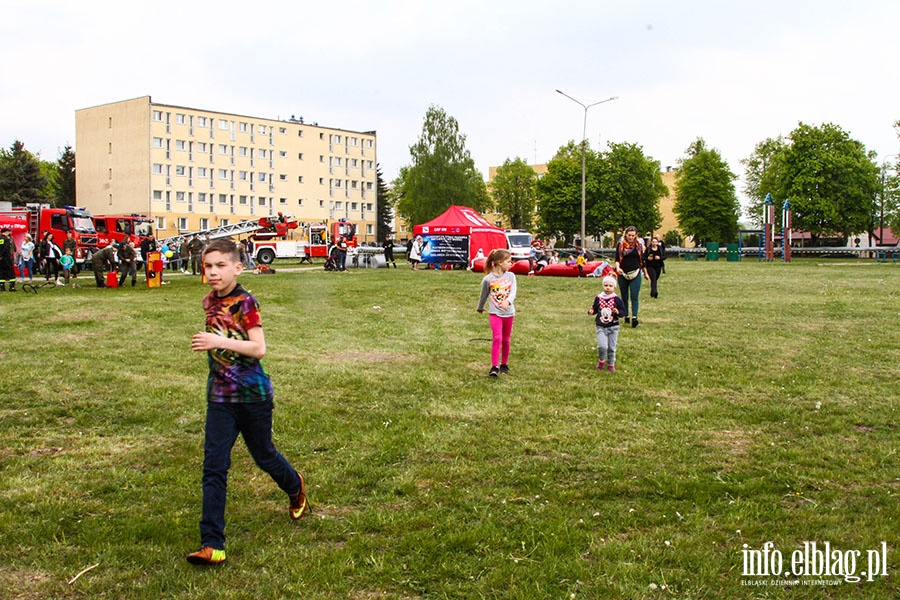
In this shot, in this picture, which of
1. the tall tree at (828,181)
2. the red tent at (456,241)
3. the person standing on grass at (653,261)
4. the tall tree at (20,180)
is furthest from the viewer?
the tall tree at (20,180)

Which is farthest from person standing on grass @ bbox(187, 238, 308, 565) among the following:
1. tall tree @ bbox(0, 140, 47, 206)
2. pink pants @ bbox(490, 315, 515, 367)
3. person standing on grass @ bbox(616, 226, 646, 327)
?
tall tree @ bbox(0, 140, 47, 206)

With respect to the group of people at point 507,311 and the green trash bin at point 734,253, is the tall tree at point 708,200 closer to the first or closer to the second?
the green trash bin at point 734,253

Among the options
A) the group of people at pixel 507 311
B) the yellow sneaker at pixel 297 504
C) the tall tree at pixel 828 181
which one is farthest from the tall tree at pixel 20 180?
the yellow sneaker at pixel 297 504

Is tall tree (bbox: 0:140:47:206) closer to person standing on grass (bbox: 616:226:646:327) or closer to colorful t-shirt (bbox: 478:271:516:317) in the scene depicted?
person standing on grass (bbox: 616:226:646:327)

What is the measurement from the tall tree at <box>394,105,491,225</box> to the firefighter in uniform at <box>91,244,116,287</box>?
62.1 meters

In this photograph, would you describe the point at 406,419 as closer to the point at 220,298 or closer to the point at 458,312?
the point at 220,298

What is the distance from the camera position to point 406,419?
7473 millimetres

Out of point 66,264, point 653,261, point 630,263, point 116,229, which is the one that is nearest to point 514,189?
point 116,229

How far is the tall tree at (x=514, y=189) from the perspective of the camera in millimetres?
103188

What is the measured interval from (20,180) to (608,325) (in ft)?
256

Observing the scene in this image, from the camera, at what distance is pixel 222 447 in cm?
439

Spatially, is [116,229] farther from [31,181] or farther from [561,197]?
[561,197]

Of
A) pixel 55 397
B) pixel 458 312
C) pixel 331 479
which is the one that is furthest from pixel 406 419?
pixel 458 312

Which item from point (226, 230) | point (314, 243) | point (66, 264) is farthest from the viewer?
point (314, 243)
